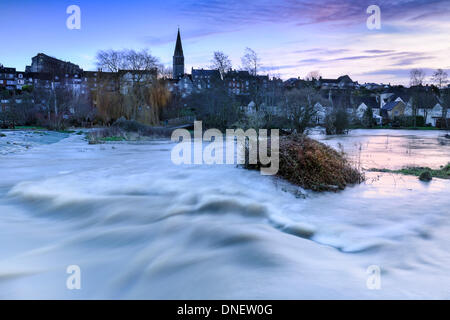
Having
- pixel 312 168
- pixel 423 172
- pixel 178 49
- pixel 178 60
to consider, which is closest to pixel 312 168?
pixel 312 168

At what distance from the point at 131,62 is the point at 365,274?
48820mm

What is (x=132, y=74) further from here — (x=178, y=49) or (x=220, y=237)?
(x=178, y=49)

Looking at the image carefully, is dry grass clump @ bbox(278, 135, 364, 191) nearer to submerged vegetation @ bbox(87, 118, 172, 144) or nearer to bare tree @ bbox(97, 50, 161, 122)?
submerged vegetation @ bbox(87, 118, 172, 144)

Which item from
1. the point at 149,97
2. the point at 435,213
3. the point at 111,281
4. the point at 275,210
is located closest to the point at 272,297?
the point at 111,281

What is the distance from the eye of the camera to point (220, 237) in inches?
256

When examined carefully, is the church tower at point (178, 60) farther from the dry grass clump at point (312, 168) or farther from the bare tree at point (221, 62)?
the dry grass clump at point (312, 168)

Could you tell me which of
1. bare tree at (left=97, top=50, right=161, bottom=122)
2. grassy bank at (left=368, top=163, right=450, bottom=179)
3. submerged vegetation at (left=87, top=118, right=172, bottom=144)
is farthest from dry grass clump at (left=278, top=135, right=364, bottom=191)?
bare tree at (left=97, top=50, right=161, bottom=122)

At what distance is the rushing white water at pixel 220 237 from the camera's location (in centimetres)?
470

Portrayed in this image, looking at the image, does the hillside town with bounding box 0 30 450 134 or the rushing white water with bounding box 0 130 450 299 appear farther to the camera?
→ the hillside town with bounding box 0 30 450 134

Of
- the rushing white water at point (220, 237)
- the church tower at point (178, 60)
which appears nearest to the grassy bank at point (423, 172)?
the rushing white water at point (220, 237)

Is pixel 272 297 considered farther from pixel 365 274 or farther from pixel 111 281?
pixel 111 281

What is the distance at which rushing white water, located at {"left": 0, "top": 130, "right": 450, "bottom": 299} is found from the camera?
15.4 ft

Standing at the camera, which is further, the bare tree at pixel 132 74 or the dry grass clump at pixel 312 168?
the bare tree at pixel 132 74

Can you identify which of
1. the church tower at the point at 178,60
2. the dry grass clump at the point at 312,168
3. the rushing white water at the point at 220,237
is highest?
the church tower at the point at 178,60
